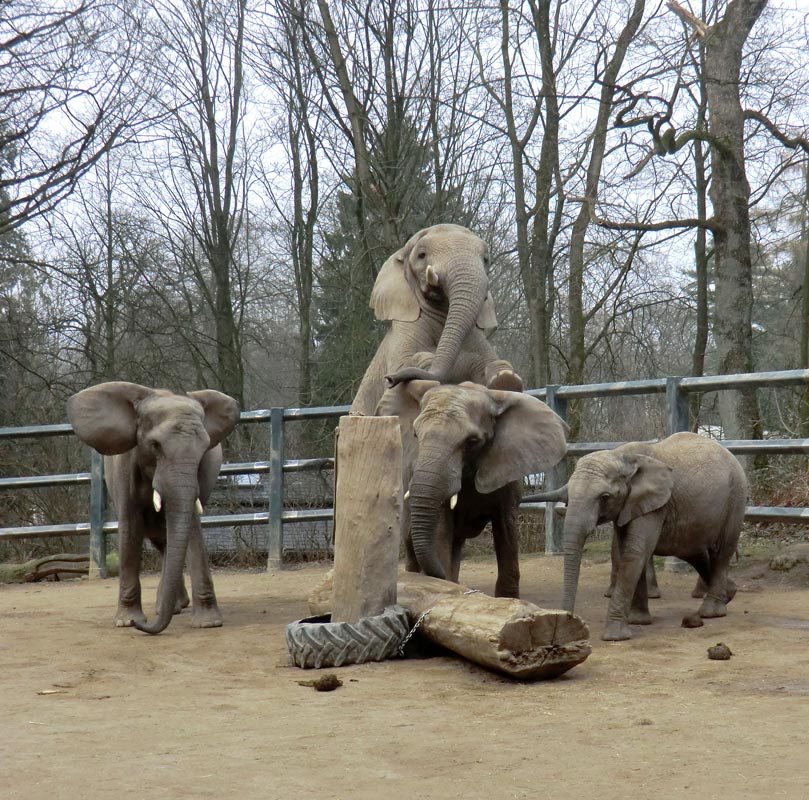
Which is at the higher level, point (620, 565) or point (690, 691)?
point (620, 565)

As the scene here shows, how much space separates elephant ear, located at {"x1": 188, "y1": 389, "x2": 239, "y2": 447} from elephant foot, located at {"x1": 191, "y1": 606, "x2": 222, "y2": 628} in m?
1.21

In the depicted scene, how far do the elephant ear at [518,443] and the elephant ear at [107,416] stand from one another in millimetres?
2409

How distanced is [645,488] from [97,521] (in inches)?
267

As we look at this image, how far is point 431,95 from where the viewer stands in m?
17.7

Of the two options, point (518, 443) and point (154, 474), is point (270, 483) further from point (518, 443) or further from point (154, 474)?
point (518, 443)

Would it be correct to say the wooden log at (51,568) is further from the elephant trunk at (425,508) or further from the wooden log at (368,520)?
the wooden log at (368,520)

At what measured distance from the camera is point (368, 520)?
6.20 m

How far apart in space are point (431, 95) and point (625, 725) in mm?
14665

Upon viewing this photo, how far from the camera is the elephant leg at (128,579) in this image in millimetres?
7723

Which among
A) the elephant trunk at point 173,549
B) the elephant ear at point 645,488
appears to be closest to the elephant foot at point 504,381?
the elephant ear at point 645,488

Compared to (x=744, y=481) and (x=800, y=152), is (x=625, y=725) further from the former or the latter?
(x=800, y=152)

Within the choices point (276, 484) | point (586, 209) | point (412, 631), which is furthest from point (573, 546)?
point (586, 209)

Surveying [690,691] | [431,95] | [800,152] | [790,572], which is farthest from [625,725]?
[431,95]

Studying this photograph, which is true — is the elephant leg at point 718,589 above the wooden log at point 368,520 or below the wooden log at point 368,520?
below
